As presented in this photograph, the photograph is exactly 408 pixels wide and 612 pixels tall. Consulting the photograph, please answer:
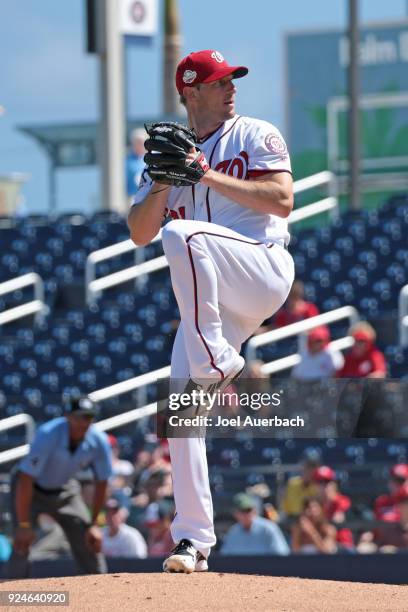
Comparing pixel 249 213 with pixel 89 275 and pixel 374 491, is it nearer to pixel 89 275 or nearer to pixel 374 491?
pixel 374 491

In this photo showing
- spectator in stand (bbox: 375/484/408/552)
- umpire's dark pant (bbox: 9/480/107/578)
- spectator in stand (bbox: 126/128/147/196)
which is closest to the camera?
umpire's dark pant (bbox: 9/480/107/578)

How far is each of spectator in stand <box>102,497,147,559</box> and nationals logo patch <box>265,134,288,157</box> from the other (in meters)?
4.93

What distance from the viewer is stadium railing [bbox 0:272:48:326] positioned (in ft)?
44.2

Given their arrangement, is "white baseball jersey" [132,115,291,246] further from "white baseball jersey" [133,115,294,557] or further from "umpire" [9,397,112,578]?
"umpire" [9,397,112,578]

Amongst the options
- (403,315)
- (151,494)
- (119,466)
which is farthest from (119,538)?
(403,315)

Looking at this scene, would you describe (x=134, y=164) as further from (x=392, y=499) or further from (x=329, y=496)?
(x=392, y=499)

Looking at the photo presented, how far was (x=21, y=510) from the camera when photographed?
30.5 feet

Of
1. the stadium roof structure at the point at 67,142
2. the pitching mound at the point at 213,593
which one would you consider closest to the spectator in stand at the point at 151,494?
the pitching mound at the point at 213,593

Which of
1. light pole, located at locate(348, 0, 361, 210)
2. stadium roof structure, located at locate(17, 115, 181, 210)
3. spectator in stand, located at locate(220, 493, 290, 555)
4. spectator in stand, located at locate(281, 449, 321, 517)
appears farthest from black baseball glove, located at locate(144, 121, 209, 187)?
stadium roof structure, located at locate(17, 115, 181, 210)

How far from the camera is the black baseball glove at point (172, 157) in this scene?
528 centimetres

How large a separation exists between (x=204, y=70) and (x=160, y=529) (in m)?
5.02

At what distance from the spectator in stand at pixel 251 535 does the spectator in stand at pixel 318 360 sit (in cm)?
152

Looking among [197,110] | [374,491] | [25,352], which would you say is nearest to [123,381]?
[25,352]

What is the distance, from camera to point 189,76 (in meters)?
5.63
